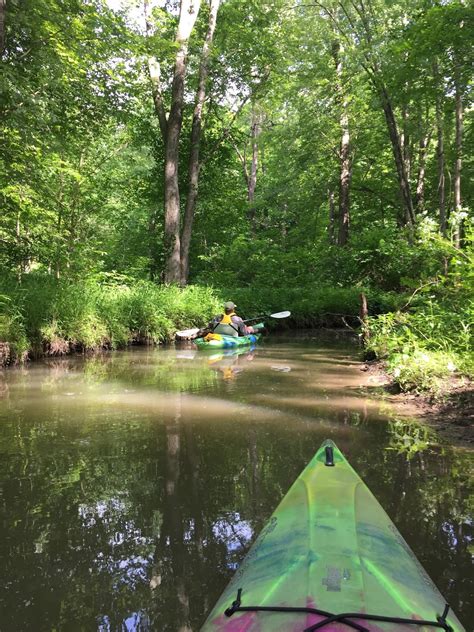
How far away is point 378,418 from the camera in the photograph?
564cm

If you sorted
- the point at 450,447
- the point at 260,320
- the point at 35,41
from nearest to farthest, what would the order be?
the point at 450,447, the point at 35,41, the point at 260,320

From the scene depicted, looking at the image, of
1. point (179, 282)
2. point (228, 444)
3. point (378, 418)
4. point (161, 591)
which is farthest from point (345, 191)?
point (161, 591)

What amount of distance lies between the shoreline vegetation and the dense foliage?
56 millimetres

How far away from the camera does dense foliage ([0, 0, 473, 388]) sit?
9383mm

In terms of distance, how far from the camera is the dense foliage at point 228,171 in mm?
9383

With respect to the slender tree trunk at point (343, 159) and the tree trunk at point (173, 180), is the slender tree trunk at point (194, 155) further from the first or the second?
the slender tree trunk at point (343, 159)

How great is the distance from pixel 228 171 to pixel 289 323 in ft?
27.6

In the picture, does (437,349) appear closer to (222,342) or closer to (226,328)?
(222,342)

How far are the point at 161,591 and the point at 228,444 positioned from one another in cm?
236

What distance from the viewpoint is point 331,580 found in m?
1.59

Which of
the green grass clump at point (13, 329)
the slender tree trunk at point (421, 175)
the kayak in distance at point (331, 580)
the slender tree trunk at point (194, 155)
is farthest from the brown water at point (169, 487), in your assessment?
the slender tree trunk at point (421, 175)

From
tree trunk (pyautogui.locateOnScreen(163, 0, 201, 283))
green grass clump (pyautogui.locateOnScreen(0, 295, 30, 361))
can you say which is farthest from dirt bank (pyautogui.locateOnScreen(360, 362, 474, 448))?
tree trunk (pyautogui.locateOnScreen(163, 0, 201, 283))

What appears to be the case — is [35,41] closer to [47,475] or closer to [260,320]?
[47,475]

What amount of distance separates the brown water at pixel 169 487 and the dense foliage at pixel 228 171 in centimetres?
215
